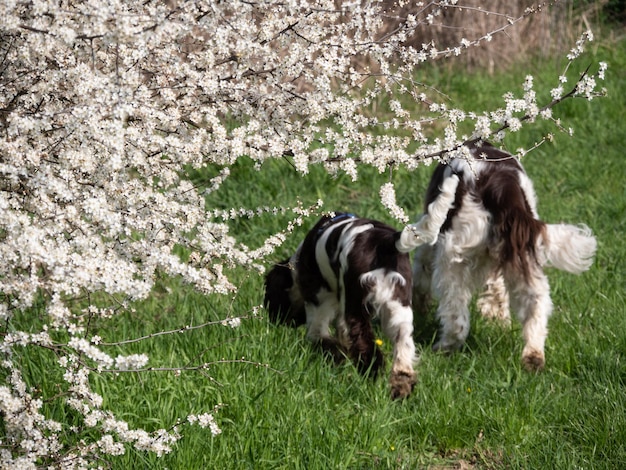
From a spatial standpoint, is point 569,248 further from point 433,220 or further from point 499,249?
point 433,220

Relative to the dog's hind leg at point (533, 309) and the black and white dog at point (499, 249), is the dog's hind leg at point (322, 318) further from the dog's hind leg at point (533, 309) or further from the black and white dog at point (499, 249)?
the dog's hind leg at point (533, 309)

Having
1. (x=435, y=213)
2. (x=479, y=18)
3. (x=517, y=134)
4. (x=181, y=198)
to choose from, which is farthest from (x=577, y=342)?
(x=479, y=18)

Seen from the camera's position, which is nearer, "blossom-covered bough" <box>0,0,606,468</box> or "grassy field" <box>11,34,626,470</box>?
"blossom-covered bough" <box>0,0,606,468</box>

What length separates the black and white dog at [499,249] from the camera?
5254 mm

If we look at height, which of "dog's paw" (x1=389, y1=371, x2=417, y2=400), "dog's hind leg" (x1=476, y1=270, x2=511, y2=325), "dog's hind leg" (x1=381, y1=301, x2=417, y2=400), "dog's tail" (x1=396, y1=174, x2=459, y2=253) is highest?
"dog's tail" (x1=396, y1=174, x2=459, y2=253)

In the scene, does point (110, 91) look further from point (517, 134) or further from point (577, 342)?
point (517, 134)

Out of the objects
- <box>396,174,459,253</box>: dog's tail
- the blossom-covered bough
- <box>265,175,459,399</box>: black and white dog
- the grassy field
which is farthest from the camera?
<box>265,175,459,399</box>: black and white dog

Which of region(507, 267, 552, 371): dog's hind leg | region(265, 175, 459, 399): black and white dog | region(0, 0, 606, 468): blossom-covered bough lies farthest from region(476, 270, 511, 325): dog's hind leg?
region(0, 0, 606, 468): blossom-covered bough

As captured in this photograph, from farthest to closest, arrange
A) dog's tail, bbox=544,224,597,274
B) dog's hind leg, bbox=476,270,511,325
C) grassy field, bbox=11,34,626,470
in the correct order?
dog's hind leg, bbox=476,270,511,325 → dog's tail, bbox=544,224,597,274 → grassy field, bbox=11,34,626,470

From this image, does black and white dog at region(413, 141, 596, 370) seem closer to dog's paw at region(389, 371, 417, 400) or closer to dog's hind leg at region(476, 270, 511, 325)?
dog's hind leg at region(476, 270, 511, 325)

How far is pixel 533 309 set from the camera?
538 centimetres

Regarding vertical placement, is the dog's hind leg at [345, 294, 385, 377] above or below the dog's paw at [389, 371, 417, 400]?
above

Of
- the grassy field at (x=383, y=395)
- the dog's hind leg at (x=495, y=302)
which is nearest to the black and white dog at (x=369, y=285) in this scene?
the grassy field at (x=383, y=395)

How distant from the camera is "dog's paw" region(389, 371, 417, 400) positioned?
4.70 meters
